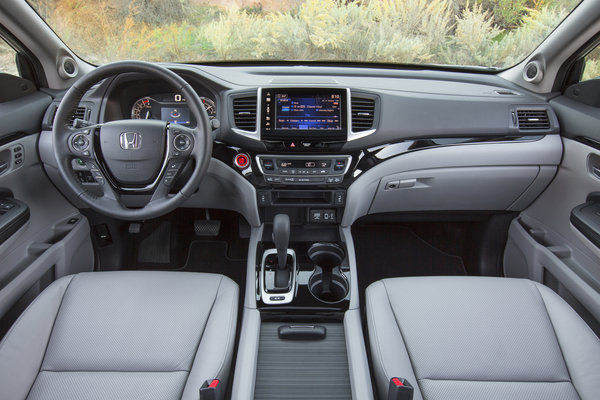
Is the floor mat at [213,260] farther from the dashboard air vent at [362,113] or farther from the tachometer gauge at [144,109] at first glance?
the dashboard air vent at [362,113]

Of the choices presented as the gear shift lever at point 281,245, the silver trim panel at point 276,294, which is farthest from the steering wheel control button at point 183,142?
the silver trim panel at point 276,294

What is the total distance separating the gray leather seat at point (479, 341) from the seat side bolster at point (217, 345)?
1.63ft

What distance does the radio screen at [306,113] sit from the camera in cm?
193

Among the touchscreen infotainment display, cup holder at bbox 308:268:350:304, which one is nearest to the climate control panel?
the touchscreen infotainment display

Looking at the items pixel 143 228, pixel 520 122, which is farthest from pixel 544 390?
pixel 143 228

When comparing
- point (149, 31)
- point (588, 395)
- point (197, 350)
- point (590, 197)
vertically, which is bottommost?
point (197, 350)

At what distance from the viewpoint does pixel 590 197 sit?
189cm

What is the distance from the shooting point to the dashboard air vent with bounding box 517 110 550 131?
6.75 feet

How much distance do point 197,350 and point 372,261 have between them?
60.8 inches

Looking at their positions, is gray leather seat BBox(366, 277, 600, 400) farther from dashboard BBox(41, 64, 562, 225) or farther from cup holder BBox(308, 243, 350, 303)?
dashboard BBox(41, 64, 562, 225)

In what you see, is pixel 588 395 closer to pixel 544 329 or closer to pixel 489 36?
pixel 544 329

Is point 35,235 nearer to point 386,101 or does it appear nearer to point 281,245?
point 281,245

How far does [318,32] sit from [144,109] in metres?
1.02

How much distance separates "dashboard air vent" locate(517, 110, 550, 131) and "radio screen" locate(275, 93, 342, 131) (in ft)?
3.01
